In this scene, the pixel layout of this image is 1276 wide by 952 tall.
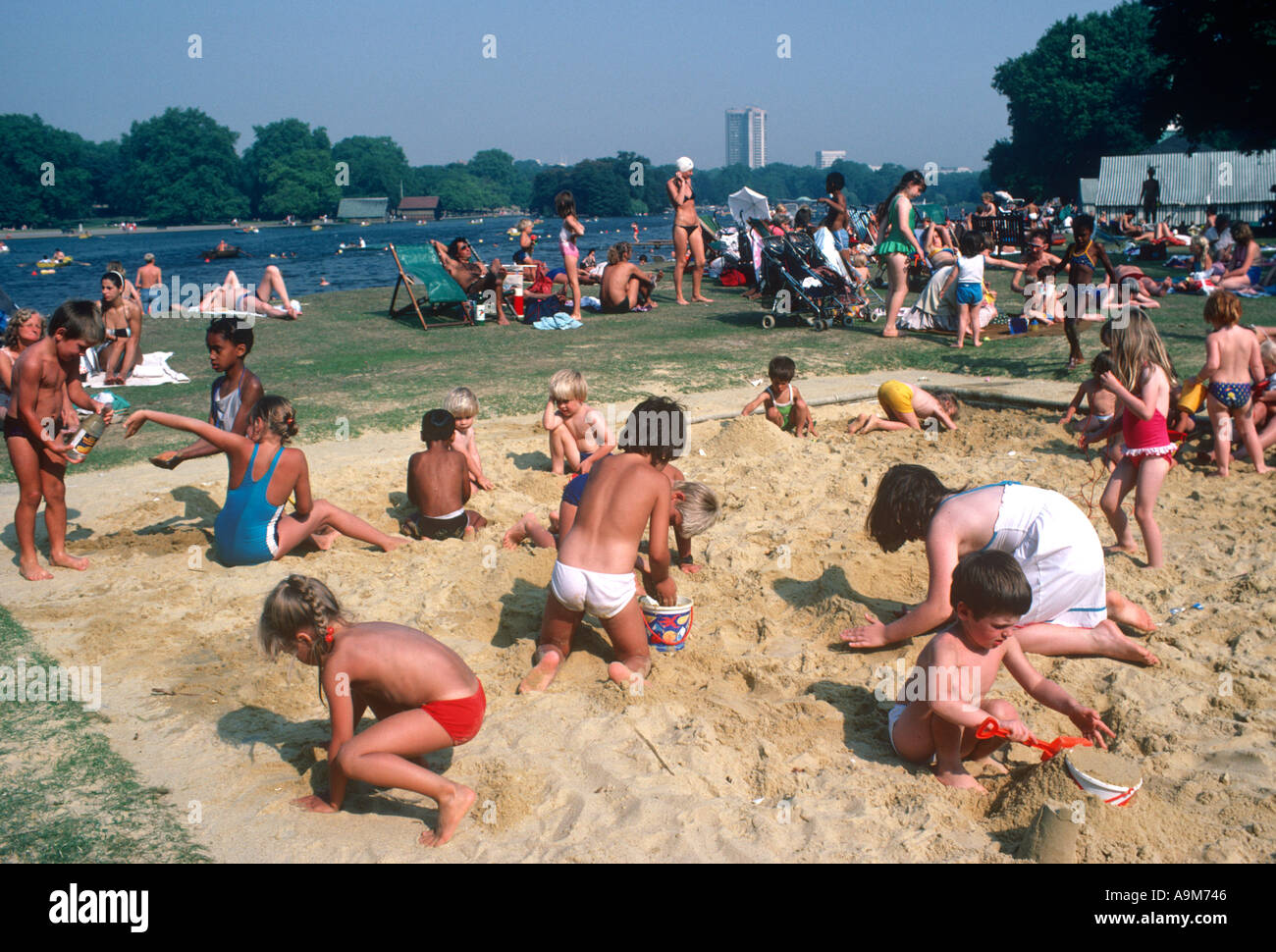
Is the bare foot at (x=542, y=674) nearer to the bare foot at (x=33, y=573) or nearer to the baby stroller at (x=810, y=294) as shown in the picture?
the bare foot at (x=33, y=573)

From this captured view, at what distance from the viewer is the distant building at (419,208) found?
125688 millimetres

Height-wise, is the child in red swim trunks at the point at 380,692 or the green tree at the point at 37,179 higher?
the green tree at the point at 37,179

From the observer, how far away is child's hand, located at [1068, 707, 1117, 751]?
A: 3.60 meters

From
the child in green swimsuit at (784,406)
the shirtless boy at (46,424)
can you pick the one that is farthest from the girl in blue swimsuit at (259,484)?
the child in green swimsuit at (784,406)

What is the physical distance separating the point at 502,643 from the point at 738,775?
5.80 feet

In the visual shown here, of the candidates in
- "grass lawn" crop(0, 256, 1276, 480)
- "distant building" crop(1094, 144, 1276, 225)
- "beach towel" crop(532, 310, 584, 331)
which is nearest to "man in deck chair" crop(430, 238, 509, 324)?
"beach towel" crop(532, 310, 584, 331)

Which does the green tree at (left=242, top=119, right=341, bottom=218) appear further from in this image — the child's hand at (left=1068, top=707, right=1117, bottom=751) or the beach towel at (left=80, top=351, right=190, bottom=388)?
the child's hand at (left=1068, top=707, right=1117, bottom=751)

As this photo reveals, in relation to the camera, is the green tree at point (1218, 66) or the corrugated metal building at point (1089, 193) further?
the corrugated metal building at point (1089, 193)

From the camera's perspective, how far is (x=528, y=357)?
11.8 metres

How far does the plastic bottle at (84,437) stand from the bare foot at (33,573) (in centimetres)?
67

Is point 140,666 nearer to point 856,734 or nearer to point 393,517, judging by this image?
point 393,517

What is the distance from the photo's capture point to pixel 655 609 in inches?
181

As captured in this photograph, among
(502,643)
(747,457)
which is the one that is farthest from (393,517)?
(747,457)

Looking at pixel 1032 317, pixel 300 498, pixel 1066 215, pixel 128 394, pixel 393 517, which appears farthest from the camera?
pixel 1066 215
